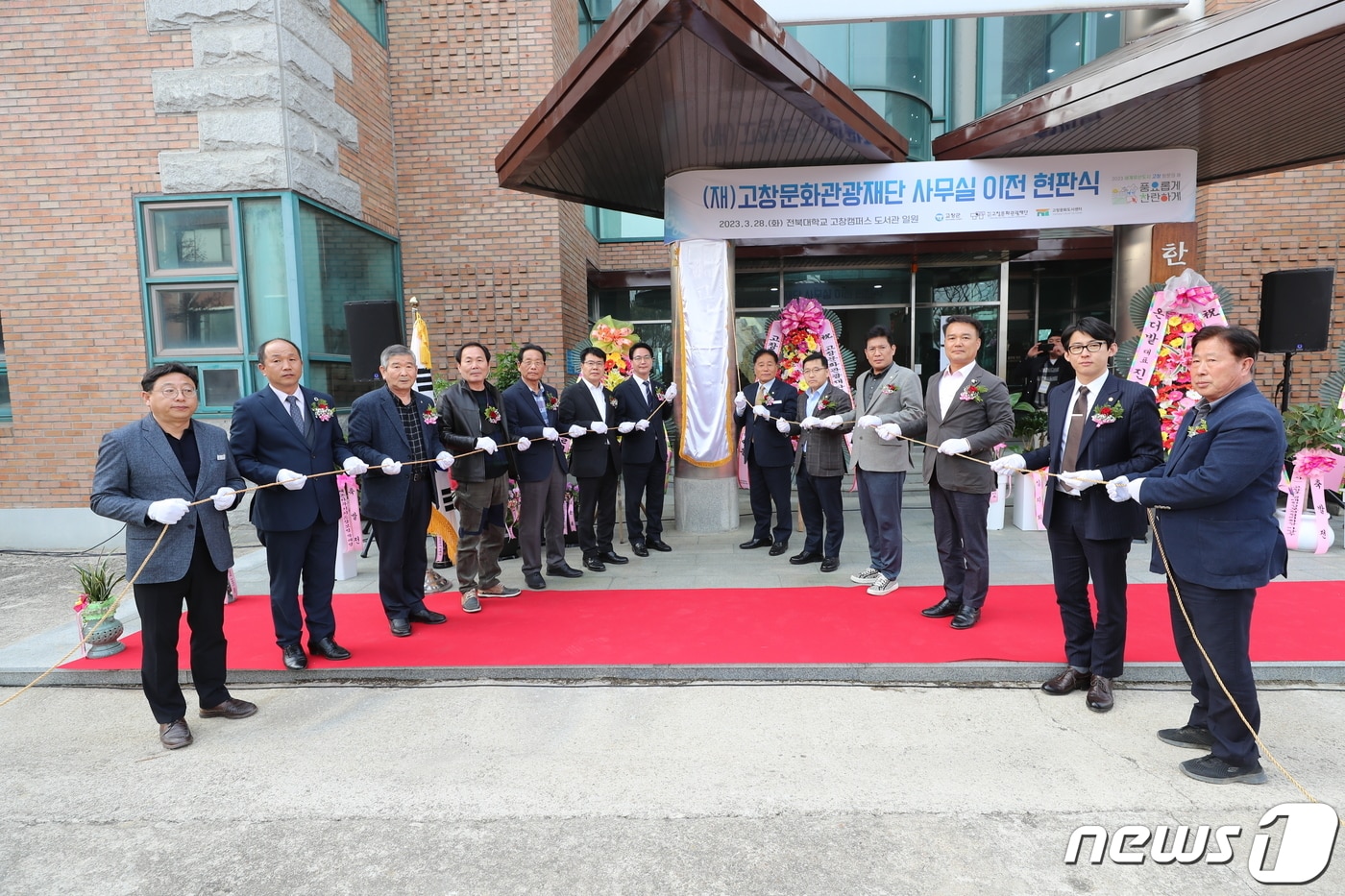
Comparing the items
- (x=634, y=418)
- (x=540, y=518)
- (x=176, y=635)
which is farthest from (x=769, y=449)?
(x=176, y=635)

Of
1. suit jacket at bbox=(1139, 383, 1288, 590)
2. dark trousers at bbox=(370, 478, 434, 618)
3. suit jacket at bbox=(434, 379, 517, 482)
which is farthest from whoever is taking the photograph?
suit jacket at bbox=(434, 379, 517, 482)

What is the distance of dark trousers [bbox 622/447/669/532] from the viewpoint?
6938mm

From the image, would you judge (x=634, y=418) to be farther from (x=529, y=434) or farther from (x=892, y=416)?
(x=892, y=416)

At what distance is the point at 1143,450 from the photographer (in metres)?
3.57

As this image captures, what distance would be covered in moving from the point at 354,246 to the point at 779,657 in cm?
760

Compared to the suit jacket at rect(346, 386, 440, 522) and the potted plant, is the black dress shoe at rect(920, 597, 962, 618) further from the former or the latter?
the potted plant

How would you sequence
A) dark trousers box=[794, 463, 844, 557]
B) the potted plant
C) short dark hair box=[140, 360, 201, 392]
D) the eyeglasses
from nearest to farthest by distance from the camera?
short dark hair box=[140, 360, 201, 392] → the eyeglasses → the potted plant → dark trousers box=[794, 463, 844, 557]

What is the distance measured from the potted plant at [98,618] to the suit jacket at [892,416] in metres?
5.00

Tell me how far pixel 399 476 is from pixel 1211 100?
6867 mm

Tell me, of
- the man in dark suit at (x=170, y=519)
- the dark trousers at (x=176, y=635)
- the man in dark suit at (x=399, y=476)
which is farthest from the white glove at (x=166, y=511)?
the man in dark suit at (x=399, y=476)

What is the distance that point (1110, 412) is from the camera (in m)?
3.55

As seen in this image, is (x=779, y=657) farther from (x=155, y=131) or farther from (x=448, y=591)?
(x=155, y=131)

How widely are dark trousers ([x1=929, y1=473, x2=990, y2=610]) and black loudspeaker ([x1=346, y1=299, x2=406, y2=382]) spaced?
15.8ft

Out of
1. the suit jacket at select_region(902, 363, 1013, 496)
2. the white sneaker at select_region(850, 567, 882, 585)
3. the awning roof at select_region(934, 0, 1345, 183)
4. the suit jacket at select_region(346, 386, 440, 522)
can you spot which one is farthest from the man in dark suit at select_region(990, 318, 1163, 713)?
the suit jacket at select_region(346, 386, 440, 522)
